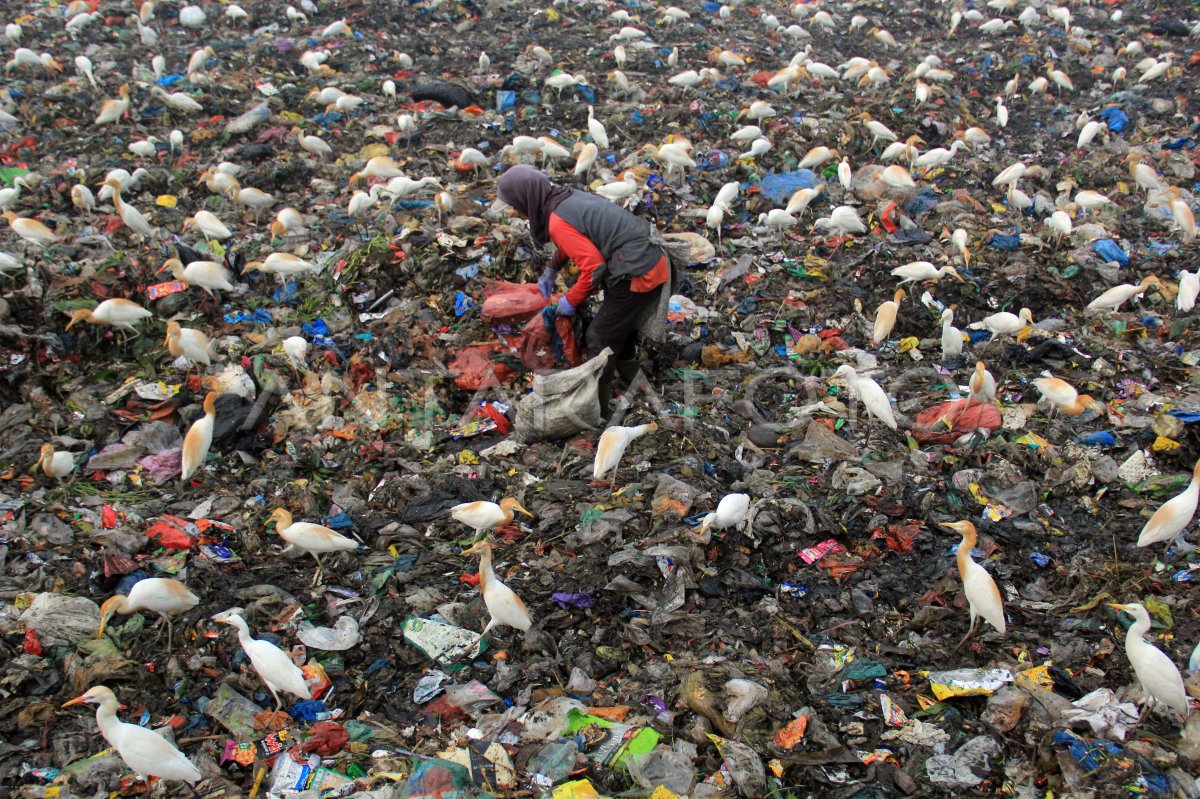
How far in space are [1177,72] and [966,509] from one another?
32.3ft

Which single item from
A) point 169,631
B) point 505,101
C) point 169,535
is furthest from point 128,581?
point 505,101

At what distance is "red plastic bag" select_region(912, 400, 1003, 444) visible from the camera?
185 inches

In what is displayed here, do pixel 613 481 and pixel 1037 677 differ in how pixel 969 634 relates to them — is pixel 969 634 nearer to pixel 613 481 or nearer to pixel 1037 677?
pixel 1037 677

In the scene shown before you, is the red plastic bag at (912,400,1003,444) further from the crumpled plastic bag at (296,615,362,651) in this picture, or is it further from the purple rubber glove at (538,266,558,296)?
the crumpled plastic bag at (296,615,362,651)

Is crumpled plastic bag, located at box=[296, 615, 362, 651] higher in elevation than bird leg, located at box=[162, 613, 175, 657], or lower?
lower

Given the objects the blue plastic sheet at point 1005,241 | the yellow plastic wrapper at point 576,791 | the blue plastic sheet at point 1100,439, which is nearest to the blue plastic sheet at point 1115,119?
the blue plastic sheet at point 1005,241

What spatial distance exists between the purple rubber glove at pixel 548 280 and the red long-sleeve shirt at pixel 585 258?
46 centimetres

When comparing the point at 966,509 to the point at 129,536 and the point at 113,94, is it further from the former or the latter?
the point at 113,94

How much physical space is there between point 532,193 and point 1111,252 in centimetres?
514

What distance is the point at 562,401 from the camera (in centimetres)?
477

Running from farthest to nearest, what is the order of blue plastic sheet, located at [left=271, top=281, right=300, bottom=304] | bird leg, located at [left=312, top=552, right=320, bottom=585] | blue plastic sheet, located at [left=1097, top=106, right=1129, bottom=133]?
blue plastic sheet, located at [left=1097, top=106, right=1129, bottom=133] < blue plastic sheet, located at [left=271, top=281, right=300, bottom=304] < bird leg, located at [left=312, top=552, right=320, bottom=585]

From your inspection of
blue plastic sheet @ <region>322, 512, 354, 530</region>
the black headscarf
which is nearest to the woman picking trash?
the black headscarf

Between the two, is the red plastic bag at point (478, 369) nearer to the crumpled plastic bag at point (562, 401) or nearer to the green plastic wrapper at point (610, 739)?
the crumpled plastic bag at point (562, 401)

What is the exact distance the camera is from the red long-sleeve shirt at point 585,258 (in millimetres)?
4727
